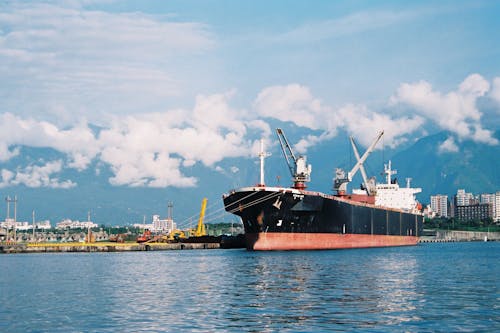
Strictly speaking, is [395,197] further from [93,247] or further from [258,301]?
[258,301]

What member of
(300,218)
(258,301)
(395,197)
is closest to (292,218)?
(300,218)

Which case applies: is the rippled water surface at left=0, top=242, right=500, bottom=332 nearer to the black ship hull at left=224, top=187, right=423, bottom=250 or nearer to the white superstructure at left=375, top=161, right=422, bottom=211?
the black ship hull at left=224, top=187, right=423, bottom=250

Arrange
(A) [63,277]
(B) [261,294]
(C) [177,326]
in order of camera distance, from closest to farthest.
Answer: (C) [177,326] < (B) [261,294] < (A) [63,277]

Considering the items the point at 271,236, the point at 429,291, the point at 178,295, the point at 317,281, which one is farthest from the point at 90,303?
the point at 271,236

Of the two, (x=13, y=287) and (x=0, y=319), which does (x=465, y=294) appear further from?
(x=13, y=287)

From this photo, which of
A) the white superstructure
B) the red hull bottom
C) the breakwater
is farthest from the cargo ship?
the breakwater

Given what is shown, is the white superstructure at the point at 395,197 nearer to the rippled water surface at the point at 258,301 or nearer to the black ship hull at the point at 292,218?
the black ship hull at the point at 292,218

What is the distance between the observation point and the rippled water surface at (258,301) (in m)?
31.4

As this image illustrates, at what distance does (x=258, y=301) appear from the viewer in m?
38.9

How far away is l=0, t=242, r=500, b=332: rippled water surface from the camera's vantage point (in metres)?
31.4

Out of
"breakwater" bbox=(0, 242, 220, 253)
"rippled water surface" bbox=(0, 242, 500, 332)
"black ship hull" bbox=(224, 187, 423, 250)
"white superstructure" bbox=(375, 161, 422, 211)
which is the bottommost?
"breakwater" bbox=(0, 242, 220, 253)

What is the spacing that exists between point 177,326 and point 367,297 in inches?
515

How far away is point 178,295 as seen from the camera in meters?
42.6

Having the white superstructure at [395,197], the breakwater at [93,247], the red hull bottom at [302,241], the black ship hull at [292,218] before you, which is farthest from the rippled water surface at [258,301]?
→ the white superstructure at [395,197]
